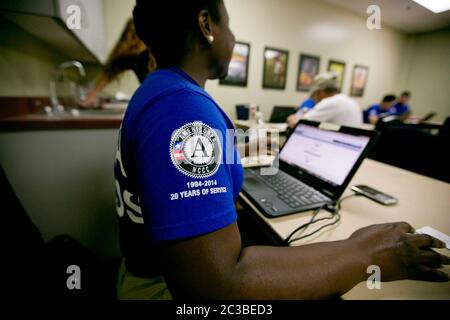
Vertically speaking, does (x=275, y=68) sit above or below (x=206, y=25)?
above

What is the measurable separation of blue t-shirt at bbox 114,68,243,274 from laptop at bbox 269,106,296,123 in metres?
3.01

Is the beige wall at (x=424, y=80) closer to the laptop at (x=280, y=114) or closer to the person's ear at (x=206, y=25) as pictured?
the laptop at (x=280, y=114)

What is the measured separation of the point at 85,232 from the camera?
1273 mm

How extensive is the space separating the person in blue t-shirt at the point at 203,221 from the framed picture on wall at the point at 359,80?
508 cm

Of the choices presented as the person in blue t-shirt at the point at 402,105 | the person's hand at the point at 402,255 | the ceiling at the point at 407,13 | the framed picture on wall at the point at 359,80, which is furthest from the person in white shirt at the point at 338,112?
the person in blue t-shirt at the point at 402,105

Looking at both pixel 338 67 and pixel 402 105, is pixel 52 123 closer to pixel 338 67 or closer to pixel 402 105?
pixel 338 67

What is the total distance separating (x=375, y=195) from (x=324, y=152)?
240mm

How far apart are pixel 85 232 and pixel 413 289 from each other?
150 cm

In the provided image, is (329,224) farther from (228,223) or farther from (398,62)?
(398,62)

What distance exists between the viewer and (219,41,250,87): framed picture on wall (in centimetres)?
287

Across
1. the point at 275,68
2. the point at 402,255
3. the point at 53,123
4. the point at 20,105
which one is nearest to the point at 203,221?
the point at 402,255

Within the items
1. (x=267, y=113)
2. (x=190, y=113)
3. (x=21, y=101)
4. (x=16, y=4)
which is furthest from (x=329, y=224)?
(x=267, y=113)

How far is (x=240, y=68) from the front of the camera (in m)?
3.00

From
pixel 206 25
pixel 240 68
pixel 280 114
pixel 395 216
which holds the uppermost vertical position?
pixel 240 68
